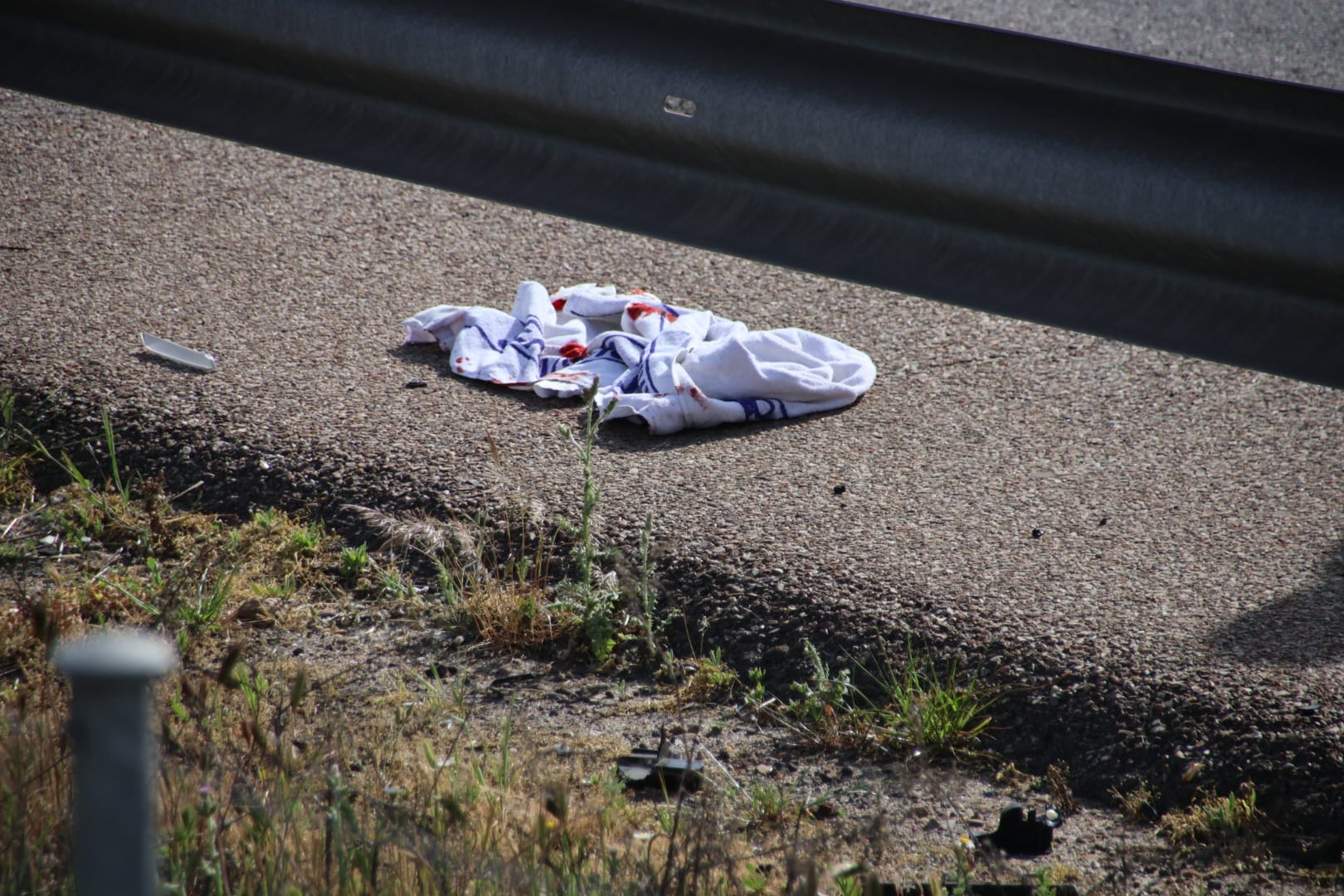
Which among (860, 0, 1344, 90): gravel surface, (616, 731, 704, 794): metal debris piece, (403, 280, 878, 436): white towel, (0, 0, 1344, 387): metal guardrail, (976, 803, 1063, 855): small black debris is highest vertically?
(860, 0, 1344, 90): gravel surface

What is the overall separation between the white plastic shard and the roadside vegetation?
0.45m

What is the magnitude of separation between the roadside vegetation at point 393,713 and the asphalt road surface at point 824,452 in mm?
126

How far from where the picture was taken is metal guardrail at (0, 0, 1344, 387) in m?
1.56

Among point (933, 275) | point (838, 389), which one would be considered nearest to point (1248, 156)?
point (933, 275)

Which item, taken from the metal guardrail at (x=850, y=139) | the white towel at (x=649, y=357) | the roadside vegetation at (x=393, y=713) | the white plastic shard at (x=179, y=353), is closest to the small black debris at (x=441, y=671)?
the roadside vegetation at (x=393, y=713)

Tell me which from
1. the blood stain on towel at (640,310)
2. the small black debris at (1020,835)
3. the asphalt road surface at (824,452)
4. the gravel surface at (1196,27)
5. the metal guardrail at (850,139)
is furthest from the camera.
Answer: the gravel surface at (1196,27)

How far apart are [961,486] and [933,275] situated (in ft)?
4.97

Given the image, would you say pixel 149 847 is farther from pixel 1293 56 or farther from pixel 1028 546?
A: pixel 1293 56

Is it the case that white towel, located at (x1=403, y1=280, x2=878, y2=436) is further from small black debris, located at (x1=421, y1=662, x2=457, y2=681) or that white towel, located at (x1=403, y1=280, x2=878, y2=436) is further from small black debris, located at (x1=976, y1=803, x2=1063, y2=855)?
small black debris, located at (x1=976, y1=803, x2=1063, y2=855)

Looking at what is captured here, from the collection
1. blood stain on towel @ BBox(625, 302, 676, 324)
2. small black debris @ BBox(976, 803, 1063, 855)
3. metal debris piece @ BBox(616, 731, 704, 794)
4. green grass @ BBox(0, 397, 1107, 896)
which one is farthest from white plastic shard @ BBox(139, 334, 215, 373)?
small black debris @ BBox(976, 803, 1063, 855)

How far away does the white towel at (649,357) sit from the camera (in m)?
3.54

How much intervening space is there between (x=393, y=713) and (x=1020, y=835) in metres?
1.21

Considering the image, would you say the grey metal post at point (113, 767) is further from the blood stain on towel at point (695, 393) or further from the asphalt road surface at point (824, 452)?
the blood stain on towel at point (695, 393)

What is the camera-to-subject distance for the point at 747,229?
1796 millimetres
